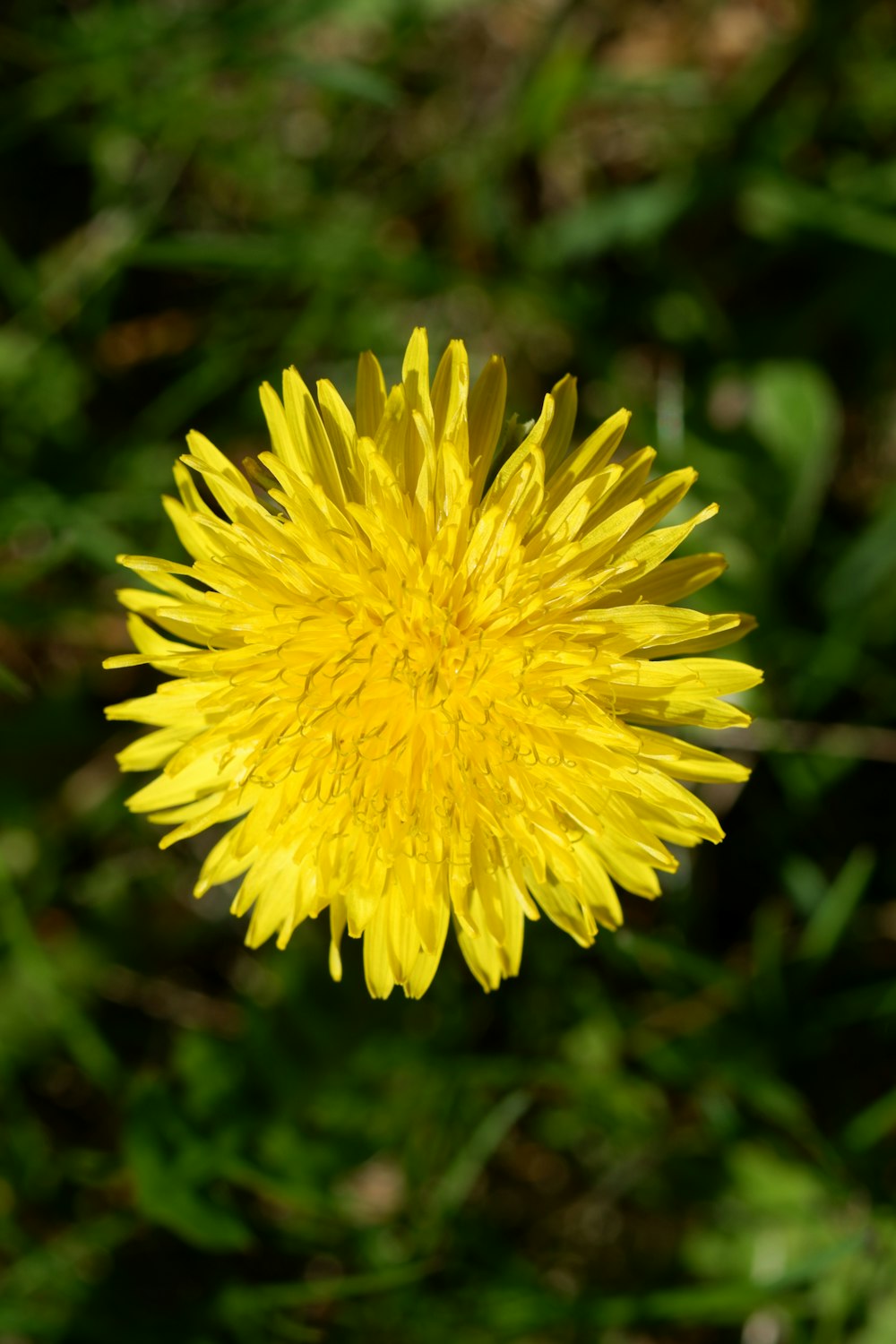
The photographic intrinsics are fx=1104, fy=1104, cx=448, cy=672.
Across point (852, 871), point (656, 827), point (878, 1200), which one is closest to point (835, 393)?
point (852, 871)

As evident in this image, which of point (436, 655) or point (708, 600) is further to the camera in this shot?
point (708, 600)

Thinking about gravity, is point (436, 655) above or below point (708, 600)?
below

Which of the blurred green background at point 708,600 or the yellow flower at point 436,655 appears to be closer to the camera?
the yellow flower at point 436,655

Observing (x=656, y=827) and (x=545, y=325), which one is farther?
(x=545, y=325)

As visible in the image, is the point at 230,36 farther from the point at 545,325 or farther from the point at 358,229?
the point at 545,325
